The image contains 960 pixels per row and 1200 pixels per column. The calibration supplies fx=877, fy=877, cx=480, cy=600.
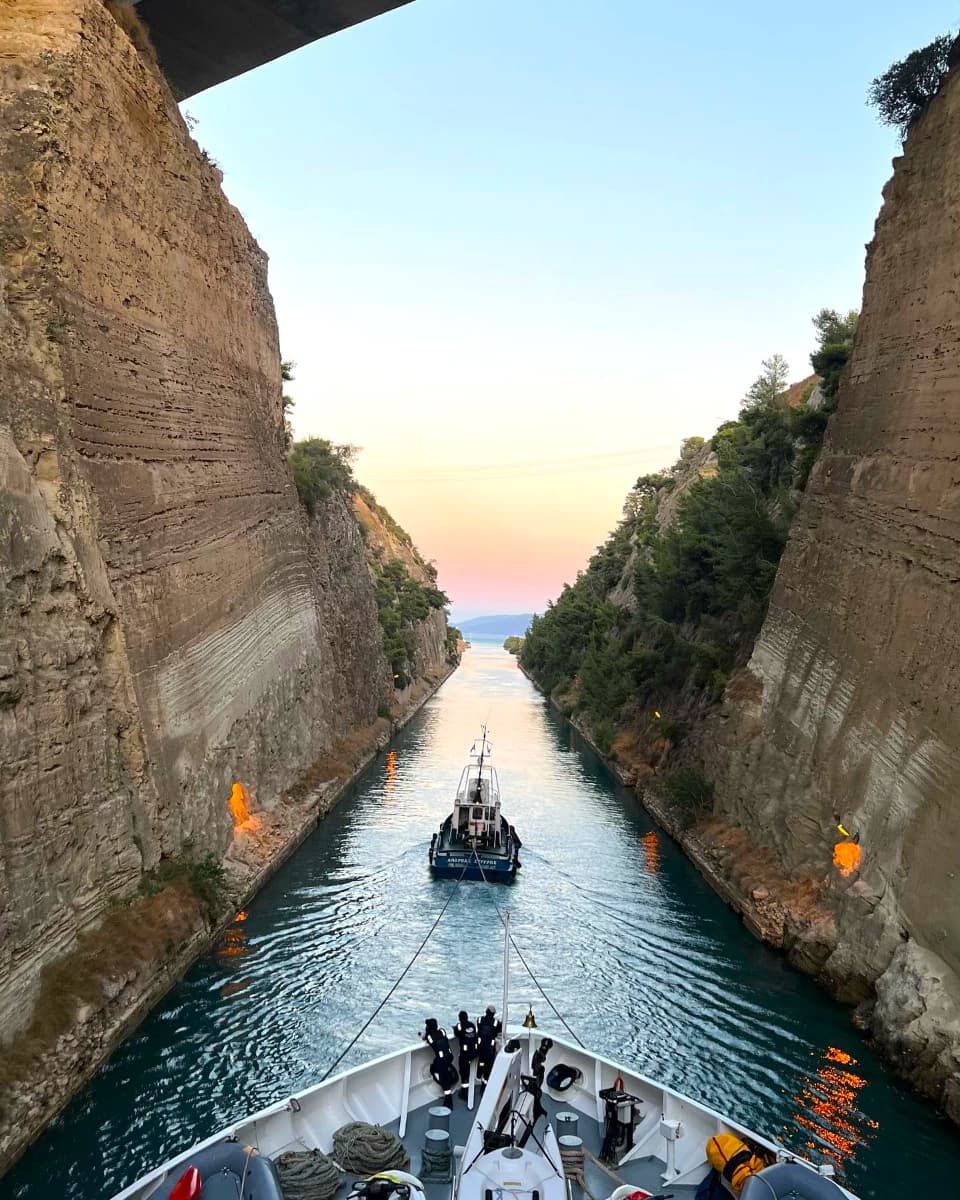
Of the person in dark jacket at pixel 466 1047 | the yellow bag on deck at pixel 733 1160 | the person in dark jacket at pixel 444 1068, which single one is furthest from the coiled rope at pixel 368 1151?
the yellow bag on deck at pixel 733 1160

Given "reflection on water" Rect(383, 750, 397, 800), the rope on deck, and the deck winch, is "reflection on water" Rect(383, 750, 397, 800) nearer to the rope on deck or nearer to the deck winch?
the deck winch

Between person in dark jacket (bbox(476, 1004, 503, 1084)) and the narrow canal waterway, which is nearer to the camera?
the narrow canal waterway

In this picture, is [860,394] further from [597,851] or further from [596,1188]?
→ [596,1188]

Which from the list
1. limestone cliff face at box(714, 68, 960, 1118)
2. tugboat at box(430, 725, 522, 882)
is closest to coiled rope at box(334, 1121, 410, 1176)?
limestone cliff face at box(714, 68, 960, 1118)

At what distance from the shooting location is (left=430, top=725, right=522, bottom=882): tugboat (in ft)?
86.0

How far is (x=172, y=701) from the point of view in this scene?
2042 centimetres

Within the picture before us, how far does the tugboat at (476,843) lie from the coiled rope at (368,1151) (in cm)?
1468

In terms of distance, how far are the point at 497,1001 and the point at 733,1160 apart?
8158 mm

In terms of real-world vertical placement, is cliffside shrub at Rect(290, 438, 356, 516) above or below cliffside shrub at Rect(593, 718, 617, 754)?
above

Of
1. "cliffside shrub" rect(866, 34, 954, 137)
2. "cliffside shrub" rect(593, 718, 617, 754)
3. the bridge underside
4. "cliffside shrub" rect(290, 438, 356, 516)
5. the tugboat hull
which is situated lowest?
"cliffside shrub" rect(593, 718, 617, 754)

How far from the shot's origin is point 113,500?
62.2ft

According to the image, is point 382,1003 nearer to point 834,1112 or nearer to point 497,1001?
point 497,1001

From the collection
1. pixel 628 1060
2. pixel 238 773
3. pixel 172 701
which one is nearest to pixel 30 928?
pixel 172 701

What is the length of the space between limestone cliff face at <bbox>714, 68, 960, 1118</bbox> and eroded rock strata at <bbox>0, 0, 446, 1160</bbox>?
13673 mm
